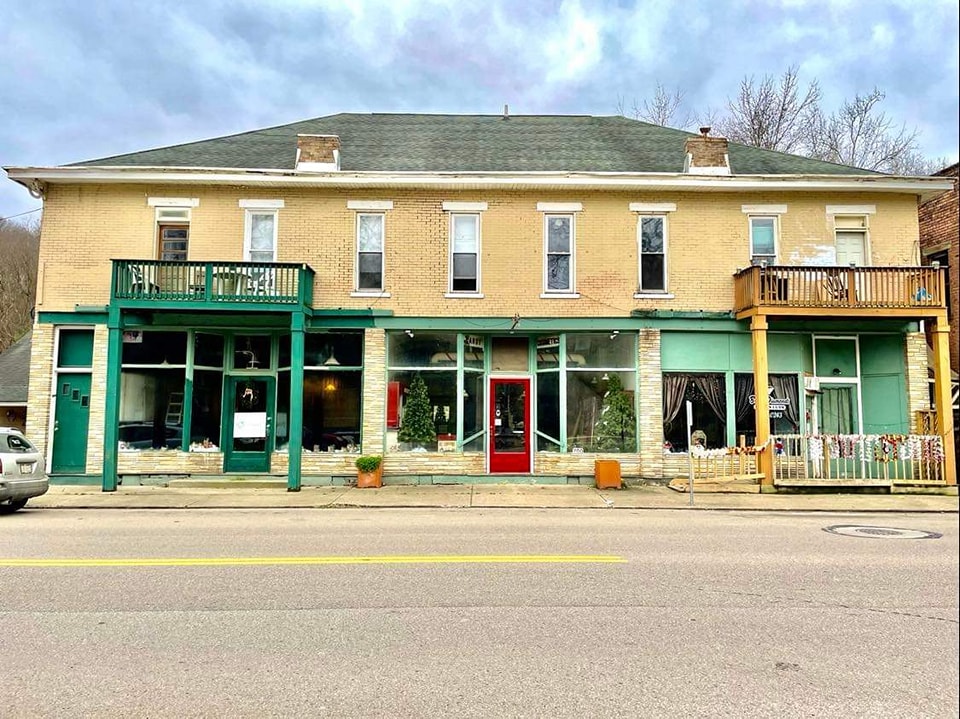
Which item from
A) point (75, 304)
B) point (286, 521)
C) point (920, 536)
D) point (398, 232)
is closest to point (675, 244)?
point (398, 232)

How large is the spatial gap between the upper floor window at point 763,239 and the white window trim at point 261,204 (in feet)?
36.8

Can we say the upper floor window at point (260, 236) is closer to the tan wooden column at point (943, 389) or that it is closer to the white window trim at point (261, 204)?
the white window trim at point (261, 204)

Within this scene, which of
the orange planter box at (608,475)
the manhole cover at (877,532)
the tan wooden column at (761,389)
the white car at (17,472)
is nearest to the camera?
the manhole cover at (877,532)

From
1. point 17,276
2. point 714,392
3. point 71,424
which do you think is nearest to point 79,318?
point 71,424

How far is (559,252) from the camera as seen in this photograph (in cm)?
1552

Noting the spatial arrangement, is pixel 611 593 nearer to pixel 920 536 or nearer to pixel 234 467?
pixel 920 536

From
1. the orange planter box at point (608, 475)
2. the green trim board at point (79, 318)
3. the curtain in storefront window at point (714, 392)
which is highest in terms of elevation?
the green trim board at point (79, 318)

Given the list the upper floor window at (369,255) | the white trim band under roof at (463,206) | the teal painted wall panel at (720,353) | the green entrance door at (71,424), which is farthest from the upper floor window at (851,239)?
the green entrance door at (71,424)

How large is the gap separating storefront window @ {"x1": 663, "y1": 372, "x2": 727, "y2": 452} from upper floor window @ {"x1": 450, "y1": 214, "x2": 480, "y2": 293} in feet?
16.8

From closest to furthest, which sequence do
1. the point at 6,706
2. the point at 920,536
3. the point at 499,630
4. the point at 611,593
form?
the point at 6,706 < the point at 499,630 < the point at 611,593 < the point at 920,536

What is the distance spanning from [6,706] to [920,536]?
33.4ft

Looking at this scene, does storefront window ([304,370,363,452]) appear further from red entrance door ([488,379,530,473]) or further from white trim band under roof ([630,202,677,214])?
white trim band under roof ([630,202,677,214])

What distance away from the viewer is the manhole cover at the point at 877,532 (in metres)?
8.88

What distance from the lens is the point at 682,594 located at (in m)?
5.82
